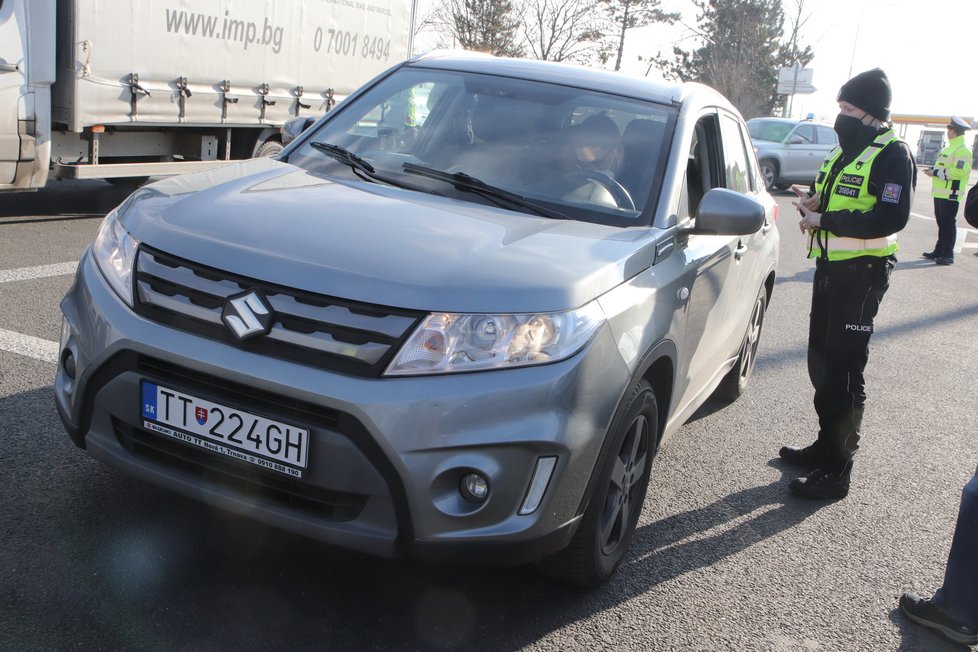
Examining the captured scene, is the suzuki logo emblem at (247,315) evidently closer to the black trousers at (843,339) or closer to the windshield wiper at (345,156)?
the windshield wiper at (345,156)

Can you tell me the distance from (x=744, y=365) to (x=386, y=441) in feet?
12.3

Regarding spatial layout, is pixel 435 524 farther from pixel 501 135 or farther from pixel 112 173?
pixel 112 173

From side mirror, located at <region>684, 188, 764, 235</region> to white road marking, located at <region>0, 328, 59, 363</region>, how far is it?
3228 mm

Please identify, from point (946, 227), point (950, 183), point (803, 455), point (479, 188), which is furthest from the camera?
point (946, 227)

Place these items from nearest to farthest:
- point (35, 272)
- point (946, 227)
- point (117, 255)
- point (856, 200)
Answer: point (117, 255) < point (856, 200) < point (35, 272) < point (946, 227)

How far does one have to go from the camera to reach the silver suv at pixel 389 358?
2.64 m

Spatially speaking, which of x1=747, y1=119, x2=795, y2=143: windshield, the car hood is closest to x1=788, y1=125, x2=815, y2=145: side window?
x1=747, y1=119, x2=795, y2=143: windshield

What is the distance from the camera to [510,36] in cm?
4506

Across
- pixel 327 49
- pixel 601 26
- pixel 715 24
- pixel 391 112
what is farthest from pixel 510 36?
pixel 391 112

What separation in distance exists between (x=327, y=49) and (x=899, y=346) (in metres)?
7.98

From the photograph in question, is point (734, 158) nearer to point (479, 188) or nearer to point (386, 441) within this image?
point (479, 188)

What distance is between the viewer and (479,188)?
12.1ft

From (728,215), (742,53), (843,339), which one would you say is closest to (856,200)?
(843,339)

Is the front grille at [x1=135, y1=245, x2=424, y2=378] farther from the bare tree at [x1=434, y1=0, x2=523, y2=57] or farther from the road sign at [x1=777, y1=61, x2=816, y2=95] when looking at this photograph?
the bare tree at [x1=434, y1=0, x2=523, y2=57]
